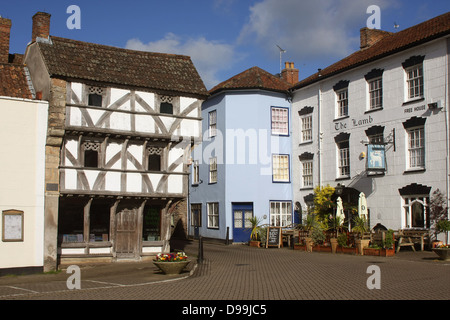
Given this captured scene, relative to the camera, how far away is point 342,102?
29.6 meters

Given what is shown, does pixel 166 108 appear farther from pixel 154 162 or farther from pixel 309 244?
pixel 309 244

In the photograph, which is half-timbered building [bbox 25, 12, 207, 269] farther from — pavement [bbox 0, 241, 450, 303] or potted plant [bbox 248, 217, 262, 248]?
potted plant [bbox 248, 217, 262, 248]

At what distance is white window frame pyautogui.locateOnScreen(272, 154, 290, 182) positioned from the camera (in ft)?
108

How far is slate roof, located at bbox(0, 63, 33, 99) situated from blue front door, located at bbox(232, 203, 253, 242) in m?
14.8

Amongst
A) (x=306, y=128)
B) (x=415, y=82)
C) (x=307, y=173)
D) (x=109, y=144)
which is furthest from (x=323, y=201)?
(x=109, y=144)

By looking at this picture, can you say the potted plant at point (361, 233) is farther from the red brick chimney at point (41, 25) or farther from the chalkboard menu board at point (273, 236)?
the red brick chimney at point (41, 25)

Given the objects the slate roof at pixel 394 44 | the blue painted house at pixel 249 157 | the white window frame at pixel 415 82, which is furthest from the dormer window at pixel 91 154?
the white window frame at pixel 415 82

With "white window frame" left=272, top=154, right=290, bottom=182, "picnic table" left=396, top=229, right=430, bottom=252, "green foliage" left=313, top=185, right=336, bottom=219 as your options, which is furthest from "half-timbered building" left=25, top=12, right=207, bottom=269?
"picnic table" left=396, top=229, right=430, bottom=252

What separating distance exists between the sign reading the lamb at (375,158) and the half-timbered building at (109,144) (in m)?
8.38

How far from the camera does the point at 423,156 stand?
2402 cm

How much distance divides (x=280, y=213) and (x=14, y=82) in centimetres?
1771

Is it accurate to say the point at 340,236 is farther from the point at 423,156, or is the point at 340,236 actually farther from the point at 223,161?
Answer: the point at 223,161

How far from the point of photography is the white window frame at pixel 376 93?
26703mm
